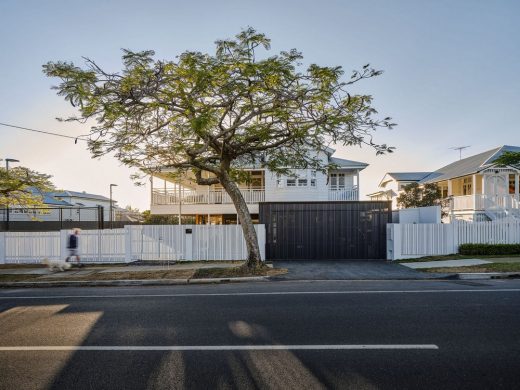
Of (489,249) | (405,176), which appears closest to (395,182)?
(405,176)

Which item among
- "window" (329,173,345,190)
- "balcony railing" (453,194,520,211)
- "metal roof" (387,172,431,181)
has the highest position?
"metal roof" (387,172,431,181)

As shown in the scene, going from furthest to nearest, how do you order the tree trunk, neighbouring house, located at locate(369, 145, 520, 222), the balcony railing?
neighbouring house, located at locate(369, 145, 520, 222), the balcony railing, the tree trunk

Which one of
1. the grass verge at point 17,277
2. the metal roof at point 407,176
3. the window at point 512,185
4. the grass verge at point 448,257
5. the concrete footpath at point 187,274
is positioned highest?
the metal roof at point 407,176

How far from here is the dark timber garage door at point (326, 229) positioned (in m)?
15.5

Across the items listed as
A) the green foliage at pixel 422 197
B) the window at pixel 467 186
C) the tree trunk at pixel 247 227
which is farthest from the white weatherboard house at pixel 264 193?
the tree trunk at pixel 247 227

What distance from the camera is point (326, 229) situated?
1567 centimetres

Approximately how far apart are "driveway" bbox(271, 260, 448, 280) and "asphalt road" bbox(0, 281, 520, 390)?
2444mm

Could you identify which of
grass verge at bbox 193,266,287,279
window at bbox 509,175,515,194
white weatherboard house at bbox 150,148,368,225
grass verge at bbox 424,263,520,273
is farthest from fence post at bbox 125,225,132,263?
window at bbox 509,175,515,194

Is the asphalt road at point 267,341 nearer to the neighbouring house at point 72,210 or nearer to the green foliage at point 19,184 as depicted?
the green foliage at point 19,184

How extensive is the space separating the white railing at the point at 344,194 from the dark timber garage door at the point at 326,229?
9.63 meters

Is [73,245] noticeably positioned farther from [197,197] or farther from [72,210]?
[72,210]

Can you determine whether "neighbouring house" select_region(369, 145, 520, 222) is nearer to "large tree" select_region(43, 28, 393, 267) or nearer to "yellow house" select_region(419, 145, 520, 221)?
"yellow house" select_region(419, 145, 520, 221)

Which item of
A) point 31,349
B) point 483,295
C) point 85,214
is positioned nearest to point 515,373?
point 483,295

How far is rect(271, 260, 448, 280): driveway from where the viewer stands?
1055 cm
